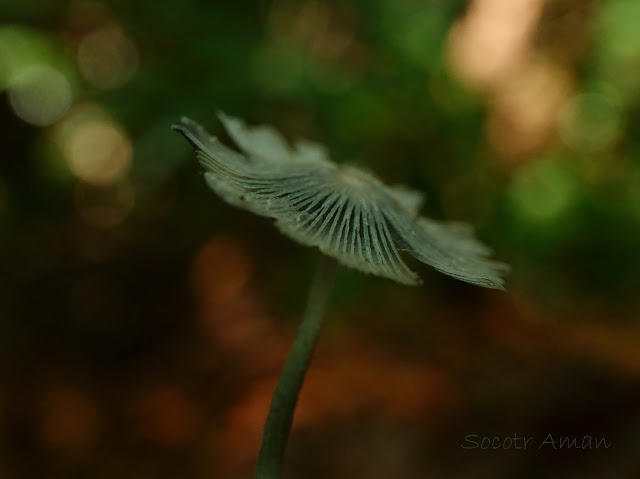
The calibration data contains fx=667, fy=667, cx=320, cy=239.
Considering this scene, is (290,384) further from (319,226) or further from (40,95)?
(40,95)

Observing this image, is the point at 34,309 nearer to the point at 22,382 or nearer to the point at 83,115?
the point at 22,382

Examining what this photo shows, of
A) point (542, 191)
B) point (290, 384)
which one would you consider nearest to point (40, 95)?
point (542, 191)

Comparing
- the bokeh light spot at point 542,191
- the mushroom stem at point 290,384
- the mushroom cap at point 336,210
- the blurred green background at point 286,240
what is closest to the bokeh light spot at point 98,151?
the blurred green background at point 286,240

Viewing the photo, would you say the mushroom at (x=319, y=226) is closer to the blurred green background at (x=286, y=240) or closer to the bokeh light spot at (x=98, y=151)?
the blurred green background at (x=286, y=240)

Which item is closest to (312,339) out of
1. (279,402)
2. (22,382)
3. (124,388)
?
Answer: (279,402)

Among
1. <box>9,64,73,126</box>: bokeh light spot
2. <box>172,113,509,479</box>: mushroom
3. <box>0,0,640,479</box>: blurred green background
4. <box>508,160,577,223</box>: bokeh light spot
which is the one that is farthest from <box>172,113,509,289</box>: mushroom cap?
<box>508,160,577,223</box>: bokeh light spot

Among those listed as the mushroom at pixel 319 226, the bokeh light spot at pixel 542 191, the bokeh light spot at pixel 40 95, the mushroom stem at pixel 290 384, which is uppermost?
the bokeh light spot at pixel 542 191
